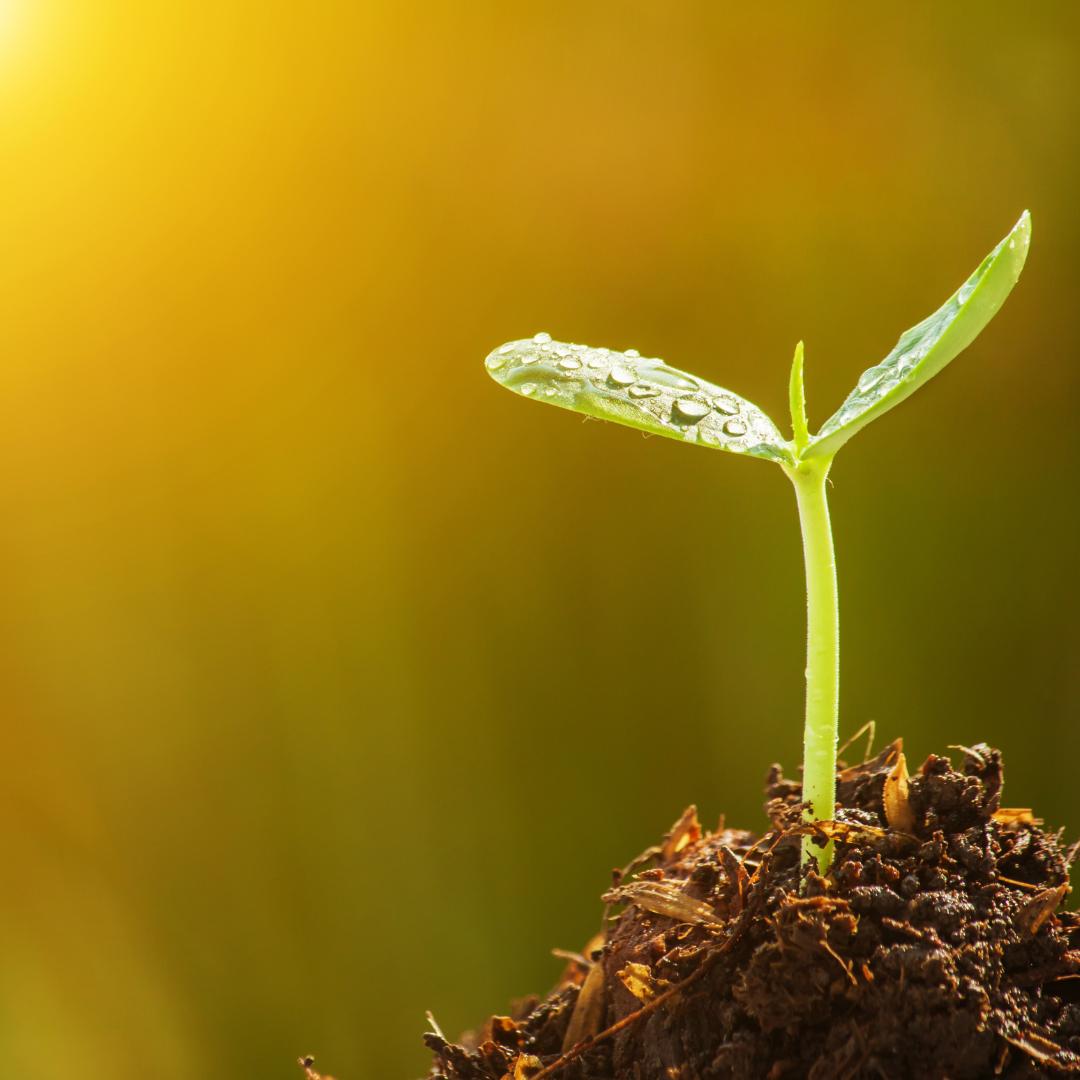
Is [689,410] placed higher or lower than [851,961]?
higher

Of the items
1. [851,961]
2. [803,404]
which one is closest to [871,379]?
[803,404]

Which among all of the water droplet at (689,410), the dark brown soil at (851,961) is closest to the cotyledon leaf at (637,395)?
the water droplet at (689,410)

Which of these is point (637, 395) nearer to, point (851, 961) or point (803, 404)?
point (803, 404)

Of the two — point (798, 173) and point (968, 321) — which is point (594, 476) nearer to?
point (798, 173)

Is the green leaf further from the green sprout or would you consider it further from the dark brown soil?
the dark brown soil

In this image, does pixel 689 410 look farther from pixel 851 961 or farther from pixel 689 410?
pixel 851 961
